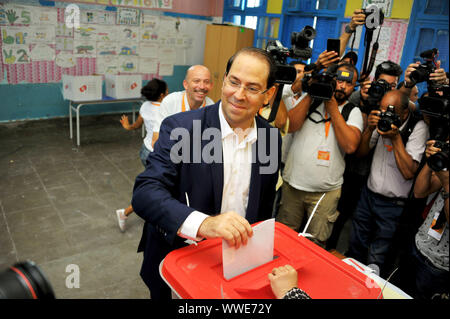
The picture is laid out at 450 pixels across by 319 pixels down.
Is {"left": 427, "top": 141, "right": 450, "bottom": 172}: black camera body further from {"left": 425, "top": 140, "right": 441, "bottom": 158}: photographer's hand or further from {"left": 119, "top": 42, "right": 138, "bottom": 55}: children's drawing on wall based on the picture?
{"left": 119, "top": 42, "right": 138, "bottom": 55}: children's drawing on wall

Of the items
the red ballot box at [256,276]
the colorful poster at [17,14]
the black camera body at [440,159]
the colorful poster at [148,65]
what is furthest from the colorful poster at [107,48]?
the red ballot box at [256,276]

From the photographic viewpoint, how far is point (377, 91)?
7.49ft

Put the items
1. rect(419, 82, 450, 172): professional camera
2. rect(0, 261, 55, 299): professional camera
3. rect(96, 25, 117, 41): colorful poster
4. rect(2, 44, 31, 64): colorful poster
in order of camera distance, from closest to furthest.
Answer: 1. rect(0, 261, 55, 299): professional camera
2. rect(419, 82, 450, 172): professional camera
3. rect(2, 44, 31, 64): colorful poster
4. rect(96, 25, 117, 41): colorful poster

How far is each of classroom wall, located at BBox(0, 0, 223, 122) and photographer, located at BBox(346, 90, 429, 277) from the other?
5518mm

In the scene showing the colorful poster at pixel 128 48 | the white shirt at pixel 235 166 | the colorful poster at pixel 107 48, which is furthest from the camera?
the colorful poster at pixel 128 48

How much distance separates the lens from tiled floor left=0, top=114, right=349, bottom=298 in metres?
2.56

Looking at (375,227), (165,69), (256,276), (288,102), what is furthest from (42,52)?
(256,276)

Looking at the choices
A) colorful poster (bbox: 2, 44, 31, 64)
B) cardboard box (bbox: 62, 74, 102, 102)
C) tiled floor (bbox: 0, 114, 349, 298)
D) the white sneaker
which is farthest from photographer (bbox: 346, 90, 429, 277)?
colorful poster (bbox: 2, 44, 31, 64)

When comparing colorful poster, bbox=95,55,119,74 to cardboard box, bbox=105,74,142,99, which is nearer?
cardboard box, bbox=105,74,142,99

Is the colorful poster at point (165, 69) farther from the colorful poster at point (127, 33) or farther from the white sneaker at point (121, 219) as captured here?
the white sneaker at point (121, 219)

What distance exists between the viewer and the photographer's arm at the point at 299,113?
2.31 metres

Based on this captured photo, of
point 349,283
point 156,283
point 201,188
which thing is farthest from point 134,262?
point 349,283

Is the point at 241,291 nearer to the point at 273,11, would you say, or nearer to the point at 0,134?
the point at 0,134

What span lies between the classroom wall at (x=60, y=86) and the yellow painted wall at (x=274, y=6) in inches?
60.6
